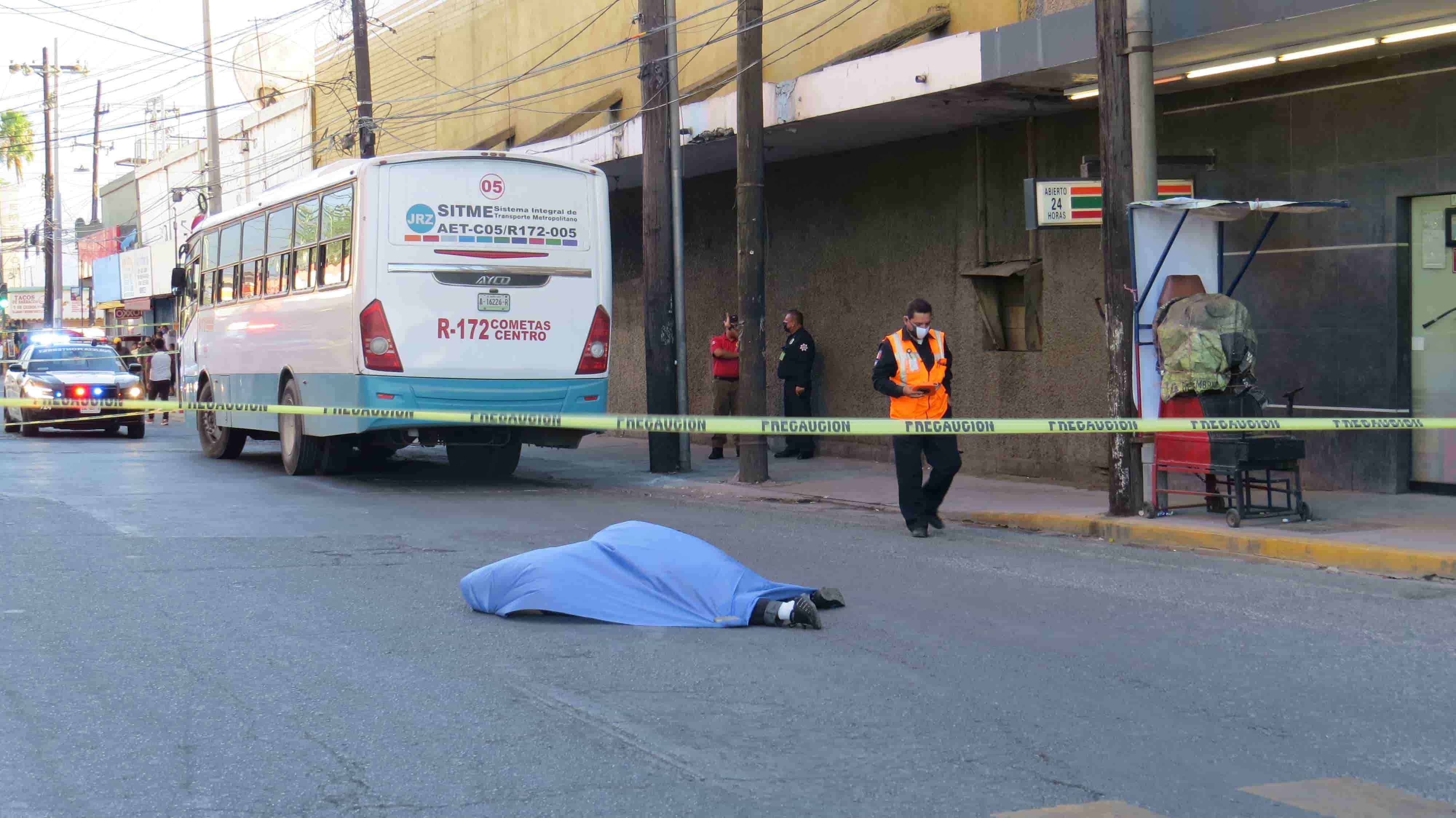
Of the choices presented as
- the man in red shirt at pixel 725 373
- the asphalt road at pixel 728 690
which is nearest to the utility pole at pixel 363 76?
the man in red shirt at pixel 725 373

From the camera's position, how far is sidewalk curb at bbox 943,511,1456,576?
30.0 feet

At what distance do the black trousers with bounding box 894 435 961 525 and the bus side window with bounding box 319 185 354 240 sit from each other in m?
6.37

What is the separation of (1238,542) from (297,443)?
10189 millimetres

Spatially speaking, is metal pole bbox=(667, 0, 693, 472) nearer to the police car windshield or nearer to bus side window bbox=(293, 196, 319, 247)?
bus side window bbox=(293, 196, 319, 247)

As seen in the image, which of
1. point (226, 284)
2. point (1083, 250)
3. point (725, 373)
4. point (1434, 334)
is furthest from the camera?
point (725, 373)

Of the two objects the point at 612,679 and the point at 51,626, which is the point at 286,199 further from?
the point at 612,679

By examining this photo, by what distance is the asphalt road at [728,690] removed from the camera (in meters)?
4.68

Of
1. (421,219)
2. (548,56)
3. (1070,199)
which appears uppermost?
(548,56)

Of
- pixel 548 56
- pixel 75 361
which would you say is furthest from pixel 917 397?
pixel 75 361

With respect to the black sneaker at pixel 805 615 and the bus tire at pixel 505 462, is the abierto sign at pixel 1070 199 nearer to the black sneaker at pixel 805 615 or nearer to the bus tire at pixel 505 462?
the black sneaker at pixel 805 615

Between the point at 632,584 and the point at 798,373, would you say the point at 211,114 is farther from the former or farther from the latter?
the point at 632,584

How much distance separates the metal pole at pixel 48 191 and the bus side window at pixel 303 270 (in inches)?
1502

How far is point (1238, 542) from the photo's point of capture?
33.1 feet

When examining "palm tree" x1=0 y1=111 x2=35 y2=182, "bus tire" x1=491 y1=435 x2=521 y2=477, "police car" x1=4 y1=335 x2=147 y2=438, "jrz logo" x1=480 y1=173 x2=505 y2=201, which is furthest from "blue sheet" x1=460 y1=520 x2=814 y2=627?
"palm tree" x1=0 y1=111 x2=35 y2=182
